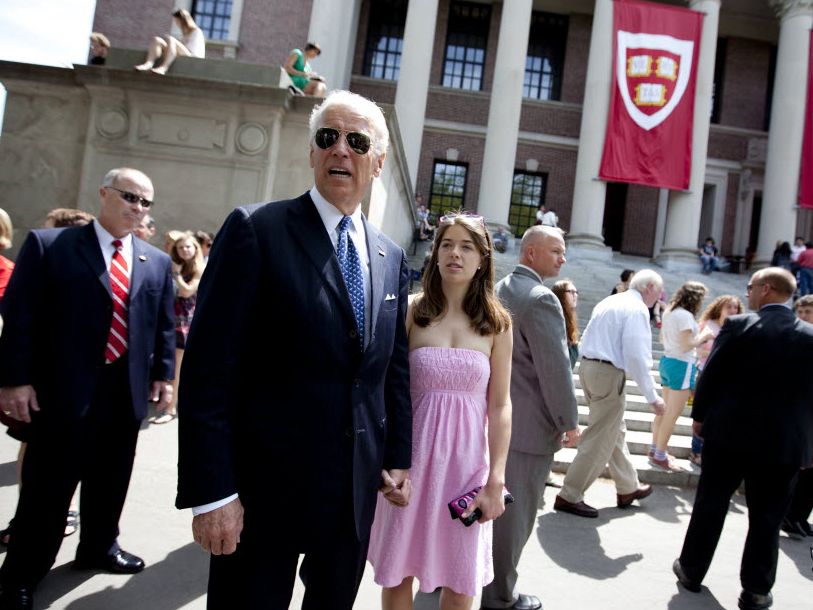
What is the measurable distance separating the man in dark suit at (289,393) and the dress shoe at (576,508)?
355cm

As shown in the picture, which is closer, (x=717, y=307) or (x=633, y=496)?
(x=633, y=496)

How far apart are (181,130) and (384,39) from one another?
20975 mm

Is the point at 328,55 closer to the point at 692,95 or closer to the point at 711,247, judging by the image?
the point at 692,95

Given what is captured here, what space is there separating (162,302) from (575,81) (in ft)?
81.9

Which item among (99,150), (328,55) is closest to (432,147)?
(328,55)

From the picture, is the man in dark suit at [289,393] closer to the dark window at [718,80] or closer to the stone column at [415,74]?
the stone column at [415,74]

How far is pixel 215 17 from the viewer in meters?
23.7

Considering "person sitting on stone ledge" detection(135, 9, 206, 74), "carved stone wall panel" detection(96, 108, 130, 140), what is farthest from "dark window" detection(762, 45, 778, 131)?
"carved stone wall panel" detection(96, 108, 130, 140)

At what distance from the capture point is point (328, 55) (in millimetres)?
19625

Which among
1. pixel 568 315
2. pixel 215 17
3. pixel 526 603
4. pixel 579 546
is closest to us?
pixel 526 603

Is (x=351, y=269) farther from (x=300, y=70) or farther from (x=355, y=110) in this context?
(x=300, y=70)

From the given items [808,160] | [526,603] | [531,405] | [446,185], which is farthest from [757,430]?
[446,185]

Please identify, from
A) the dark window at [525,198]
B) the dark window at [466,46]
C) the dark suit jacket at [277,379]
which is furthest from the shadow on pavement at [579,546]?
the dark window at [466,46]

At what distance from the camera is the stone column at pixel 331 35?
19.2 meters
